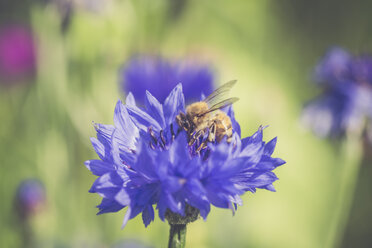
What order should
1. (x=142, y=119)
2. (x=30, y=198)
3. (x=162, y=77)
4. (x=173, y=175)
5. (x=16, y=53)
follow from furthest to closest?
(x=16, y=53) < (x=162, y=77) < (x=30, y=198) < (x=142, y=119) < (x=173, y=175)

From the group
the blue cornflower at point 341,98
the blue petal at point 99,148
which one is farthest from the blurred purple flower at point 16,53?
the blue petal at point 99,148

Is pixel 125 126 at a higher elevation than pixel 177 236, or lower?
higher

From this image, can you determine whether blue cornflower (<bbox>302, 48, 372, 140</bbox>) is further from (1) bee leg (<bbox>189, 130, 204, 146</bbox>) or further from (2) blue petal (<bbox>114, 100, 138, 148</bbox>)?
(2) blue petal (<bbox>114, 100, 138, 148</bbox>)

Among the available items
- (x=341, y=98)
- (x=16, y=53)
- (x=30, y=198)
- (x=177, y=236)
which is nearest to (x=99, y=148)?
(x=177, y=236)

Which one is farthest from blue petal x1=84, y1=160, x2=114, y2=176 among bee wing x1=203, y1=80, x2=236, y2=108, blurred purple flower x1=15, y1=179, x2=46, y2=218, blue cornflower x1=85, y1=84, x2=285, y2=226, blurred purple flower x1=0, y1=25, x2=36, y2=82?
blurred purple flower x1=0, y1=25, x2=36, y2=82

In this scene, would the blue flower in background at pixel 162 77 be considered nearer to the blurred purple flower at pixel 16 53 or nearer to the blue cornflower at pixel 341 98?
the blue cornflower at pixel 341 98

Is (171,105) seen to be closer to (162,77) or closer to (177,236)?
(177,236)
